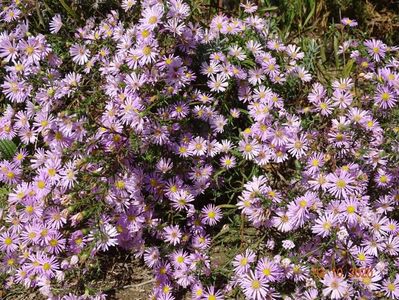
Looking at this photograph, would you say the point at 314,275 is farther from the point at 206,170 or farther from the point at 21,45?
the point at 21,45

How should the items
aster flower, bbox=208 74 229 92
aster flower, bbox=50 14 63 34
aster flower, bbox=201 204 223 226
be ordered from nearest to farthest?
aster flower, bbox=201 204 223 226
aster flower, bbox=208 74 229 92
aster flower, bbox=50 14 63 34

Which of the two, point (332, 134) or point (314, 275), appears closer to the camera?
point (314, 275)

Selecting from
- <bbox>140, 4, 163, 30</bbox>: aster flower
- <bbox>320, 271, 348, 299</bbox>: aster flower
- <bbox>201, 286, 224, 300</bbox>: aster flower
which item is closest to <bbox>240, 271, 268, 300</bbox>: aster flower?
<bbox>201, 286, 224, 300</bbox>: aster flower

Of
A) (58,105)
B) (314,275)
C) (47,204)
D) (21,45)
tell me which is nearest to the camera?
(314,275)

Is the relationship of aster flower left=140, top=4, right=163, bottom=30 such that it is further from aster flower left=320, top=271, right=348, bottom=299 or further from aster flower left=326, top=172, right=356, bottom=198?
aster flower left=320, top=271, right=348, bottom=299

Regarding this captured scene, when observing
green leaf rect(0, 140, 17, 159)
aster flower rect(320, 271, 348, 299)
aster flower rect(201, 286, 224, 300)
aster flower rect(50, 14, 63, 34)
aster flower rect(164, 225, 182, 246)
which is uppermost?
aster flower rect(50, 14, 63, 34)

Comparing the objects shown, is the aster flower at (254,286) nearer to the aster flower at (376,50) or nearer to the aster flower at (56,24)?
the aster flower at (376,50)

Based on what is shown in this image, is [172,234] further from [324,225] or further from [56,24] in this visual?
[56,24]

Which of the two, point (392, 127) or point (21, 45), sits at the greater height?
point (21, 45)

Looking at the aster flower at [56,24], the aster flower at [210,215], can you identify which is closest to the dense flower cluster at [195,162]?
the aster flower at [210,215]

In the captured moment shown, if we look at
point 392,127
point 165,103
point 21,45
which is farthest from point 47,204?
point 392,127
